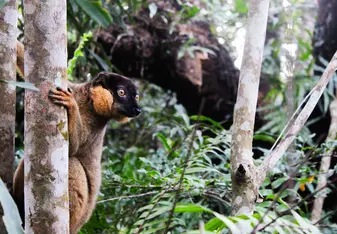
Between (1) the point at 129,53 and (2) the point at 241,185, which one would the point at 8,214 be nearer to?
(2) the point at 241,185

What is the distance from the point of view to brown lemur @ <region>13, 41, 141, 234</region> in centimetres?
452

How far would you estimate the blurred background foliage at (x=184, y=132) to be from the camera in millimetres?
4641

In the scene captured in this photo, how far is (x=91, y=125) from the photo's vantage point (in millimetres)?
4824

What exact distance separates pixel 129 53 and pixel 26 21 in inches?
204

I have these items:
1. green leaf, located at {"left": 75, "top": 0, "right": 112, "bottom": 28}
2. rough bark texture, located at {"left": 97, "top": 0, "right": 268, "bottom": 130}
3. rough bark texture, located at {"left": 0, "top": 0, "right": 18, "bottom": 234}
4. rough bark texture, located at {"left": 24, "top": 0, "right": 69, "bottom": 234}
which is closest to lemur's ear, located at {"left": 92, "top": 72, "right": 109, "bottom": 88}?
green leaf, located at {"left": 75, "top": 0, "right": 112, "bottom": 28}

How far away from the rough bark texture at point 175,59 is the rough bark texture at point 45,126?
4.94 metres

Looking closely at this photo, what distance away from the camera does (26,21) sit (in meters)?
3.10

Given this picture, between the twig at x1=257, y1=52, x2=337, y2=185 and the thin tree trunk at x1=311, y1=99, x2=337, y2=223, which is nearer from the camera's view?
the twig at x1=257, y1=52, x2=337, y2=185

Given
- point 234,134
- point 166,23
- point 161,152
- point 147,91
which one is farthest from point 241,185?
point 147,91

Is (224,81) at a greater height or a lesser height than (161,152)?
greater

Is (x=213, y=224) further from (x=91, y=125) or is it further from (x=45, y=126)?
(x=91, y=125)

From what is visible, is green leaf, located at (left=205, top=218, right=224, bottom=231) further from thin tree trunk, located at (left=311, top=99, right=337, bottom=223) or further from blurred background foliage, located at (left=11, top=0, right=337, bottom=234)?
thin tree trunk, located at (left=311, top=99, right=337, bottom=223)

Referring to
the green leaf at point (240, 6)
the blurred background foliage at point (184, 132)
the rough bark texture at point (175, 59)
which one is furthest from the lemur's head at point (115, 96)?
the green leaf at point (240, 6)

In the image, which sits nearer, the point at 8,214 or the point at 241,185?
the point at 8,214
